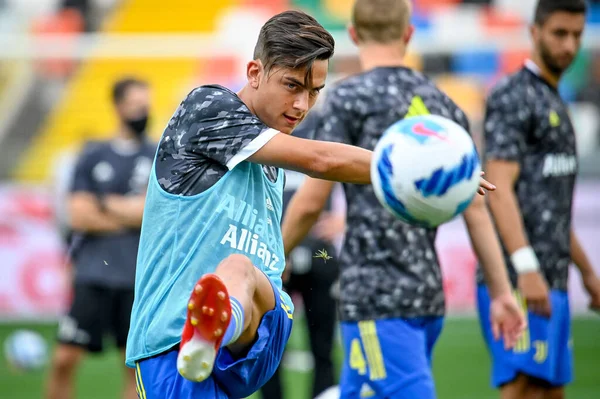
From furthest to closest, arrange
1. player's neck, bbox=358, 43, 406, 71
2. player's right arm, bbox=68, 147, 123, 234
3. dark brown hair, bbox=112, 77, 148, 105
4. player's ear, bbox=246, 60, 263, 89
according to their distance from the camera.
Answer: dark brown hair, bbox=112, 77, 148, 105, player's right arm, bbox=68, 147, 123, 234, player's neck, bbox=358, 43, 406, 71, player's ear, bbox=246, 60, 263, 89

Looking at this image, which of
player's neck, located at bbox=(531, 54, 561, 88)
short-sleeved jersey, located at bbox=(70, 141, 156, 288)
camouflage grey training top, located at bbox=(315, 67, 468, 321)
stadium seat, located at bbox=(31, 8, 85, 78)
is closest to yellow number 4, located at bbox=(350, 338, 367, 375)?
camouflage grey training top, located at bbox=(315, 67, 468, 321)

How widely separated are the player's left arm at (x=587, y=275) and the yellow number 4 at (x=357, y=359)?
203 cm

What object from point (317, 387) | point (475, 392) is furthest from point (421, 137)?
point (475, 392)

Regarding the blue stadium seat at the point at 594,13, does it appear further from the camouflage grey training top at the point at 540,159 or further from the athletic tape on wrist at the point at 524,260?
the athletic tape on wrist at the point at 524,260

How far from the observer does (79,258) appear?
8695mm

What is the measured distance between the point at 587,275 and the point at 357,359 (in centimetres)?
216

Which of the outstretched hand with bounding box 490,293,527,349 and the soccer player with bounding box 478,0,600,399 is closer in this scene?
the outstretched hand with bounding box 490,293,527,349

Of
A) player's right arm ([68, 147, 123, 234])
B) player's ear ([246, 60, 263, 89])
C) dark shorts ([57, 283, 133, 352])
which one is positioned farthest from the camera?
player's right arm ([68, 147, 123, 234])

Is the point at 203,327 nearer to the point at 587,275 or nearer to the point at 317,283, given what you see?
the point at 587,275

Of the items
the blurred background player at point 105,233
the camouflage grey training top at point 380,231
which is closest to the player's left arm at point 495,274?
the camouflage grey training top at point 380,231

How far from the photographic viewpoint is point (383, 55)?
531 cm

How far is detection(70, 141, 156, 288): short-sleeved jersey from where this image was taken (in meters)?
8.62

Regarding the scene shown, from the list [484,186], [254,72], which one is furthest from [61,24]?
[484,186]

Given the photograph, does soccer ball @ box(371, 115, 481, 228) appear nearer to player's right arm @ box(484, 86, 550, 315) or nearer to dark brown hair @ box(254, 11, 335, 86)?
dark brown hair @ box(254, 11, 335, 86)
